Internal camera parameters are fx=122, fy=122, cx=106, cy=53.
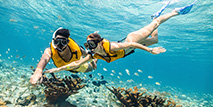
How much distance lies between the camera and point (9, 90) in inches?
268

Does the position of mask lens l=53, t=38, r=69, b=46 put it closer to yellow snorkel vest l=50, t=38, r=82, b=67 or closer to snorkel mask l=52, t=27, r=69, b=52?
snorkel mask l=52, t=27, r=69, b=52

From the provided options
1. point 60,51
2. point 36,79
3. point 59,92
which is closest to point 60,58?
point 60,51

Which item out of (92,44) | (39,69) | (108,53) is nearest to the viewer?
(39,69)

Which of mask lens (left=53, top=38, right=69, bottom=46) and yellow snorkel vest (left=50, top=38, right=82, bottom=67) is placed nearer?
mask lens (left=53, top=38, right=69, bottom=46)

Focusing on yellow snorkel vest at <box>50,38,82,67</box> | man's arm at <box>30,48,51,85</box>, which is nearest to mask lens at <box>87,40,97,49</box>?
yellow snorkel vest at <box>50,38,82,67</box>

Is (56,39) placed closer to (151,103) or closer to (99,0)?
(151,103)

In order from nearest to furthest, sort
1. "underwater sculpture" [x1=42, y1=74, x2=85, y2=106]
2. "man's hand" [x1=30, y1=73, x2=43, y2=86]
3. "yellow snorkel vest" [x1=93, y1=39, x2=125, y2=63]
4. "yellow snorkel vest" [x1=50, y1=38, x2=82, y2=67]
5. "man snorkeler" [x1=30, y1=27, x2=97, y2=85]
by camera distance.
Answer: "man's hand" [x1=30, y1=73, x2=43, y2=86] < "man snorkeler" [x1=30, y1=27, x2=97, y2=85] < "yellow snorkel vest" [x1=93, y1=39, x2=125, y2=63] < "yellow snorkel vest" [x1=50, y1=38, x2=82, y2=67] < "underwater sculpture" [x1=42, y1=74, x2=85, y2=106]

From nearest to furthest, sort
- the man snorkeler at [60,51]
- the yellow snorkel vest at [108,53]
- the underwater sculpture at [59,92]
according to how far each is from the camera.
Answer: the man snorkeler at [60,51] → the yellow snorkel vest at [108,53] → the underwater sculpture at [59,92]

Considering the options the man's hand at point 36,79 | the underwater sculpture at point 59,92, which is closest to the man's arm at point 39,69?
the man's hand at point 36,79

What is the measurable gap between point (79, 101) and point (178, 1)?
14612 millimetres

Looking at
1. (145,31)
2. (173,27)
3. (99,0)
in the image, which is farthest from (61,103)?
(173,27)

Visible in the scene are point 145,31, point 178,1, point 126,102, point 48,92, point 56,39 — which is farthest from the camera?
point 178,1

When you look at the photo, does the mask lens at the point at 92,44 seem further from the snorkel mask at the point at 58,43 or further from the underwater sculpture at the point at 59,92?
the underwater sculpture at the point at 59,92

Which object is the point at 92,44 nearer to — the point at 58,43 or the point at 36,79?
the point at 58,43
